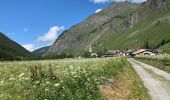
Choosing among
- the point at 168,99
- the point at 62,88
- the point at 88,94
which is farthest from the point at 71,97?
the point at 168,99

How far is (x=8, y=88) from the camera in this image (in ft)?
54.7

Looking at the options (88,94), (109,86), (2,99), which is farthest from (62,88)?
(109,86)

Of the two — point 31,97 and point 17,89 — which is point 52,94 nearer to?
point 31,97

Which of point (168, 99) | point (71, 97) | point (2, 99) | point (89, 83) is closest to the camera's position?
point (2, 99)

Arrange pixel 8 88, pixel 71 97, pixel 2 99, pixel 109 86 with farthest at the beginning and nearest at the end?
pixel 109 86 < pixel 8 88 < pixel 71 97 < pixel 2 99

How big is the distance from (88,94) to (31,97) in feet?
10.0

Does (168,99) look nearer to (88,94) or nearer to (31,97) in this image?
(88,94)

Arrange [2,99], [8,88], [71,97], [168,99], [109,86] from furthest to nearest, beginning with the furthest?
[109,86] < [168,99] < [8,88] < [71,97] < [2,99]

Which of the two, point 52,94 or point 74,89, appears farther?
point 74,89

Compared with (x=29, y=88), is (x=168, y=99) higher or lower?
lower

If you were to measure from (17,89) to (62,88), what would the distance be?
1774 mm

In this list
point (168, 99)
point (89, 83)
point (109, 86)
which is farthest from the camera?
point (109, 86)

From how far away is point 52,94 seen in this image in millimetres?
14711

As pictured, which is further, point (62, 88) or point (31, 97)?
point (62, 88)
